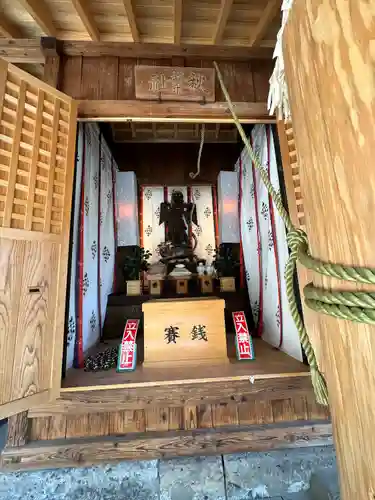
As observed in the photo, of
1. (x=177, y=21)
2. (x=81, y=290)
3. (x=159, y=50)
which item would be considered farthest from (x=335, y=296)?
(x=159, y=50)

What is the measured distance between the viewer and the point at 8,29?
6.66 feet

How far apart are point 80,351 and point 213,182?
2943 millimetres

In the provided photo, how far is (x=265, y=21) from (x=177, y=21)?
0.67 metres

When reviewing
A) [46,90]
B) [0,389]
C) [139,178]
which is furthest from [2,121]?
[139,178]

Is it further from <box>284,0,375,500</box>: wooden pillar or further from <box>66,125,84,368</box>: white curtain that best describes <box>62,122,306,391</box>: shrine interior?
<box>284,0,375,500</box>: wooden pillar

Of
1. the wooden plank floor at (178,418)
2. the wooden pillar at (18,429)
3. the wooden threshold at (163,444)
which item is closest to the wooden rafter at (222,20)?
the wooden plank floor at (178,418)

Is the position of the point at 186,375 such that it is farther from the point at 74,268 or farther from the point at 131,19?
the point at 131,19

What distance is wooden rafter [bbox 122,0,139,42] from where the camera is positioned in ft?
6.04

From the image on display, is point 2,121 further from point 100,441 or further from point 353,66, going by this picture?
point 100,441

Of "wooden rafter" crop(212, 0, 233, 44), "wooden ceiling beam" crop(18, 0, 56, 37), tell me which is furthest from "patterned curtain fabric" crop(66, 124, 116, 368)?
"wooden rafter" crop(212, 0, 233, 44)

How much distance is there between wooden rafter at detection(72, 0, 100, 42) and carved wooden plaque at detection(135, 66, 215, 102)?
43cm

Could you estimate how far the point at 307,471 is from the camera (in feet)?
5.64

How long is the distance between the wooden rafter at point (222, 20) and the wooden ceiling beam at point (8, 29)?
1567 mm

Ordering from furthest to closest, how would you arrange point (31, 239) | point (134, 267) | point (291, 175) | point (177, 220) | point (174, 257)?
point (177, 220)
point (174, 257)
point (134, 267)
point (291, 175)
point (31, 239)
